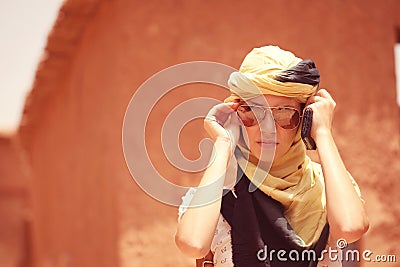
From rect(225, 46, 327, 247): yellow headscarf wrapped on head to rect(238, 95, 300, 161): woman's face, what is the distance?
25mm

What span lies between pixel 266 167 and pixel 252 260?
0.33m

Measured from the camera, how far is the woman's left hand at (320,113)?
8.12 feet

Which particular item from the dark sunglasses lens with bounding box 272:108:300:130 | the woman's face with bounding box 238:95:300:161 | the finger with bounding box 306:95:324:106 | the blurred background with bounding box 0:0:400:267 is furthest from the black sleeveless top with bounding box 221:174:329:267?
the blurred background with bounding box 0:0:400:267

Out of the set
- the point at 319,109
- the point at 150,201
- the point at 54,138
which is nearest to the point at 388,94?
the point at 150,201

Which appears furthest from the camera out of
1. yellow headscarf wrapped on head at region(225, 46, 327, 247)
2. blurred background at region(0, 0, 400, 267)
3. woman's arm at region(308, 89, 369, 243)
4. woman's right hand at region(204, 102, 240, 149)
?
blurred background at region(0, 0, 400, 267)

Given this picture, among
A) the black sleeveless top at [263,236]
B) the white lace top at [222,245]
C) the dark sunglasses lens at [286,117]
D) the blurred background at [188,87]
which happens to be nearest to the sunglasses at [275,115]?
the dark sunglasses lens at [286,117]

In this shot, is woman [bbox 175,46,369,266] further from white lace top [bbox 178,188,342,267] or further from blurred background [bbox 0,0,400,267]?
blurred background [bbox 0,0,400,267]

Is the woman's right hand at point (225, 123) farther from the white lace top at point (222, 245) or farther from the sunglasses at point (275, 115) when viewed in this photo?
the white lace top at point (222, 245)

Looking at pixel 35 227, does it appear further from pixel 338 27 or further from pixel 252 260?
pixel 252 260

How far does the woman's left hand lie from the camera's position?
2.47 meters

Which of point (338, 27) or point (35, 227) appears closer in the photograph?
point (338, 27)

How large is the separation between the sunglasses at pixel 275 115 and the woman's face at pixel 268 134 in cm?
1

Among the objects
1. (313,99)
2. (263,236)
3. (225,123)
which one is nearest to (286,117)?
(313,99)

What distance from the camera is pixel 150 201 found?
5.36 m
